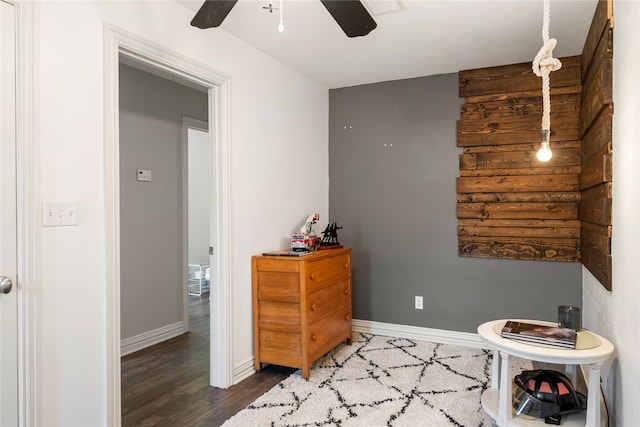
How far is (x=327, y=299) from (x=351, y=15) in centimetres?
201

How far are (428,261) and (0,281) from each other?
10.1ft

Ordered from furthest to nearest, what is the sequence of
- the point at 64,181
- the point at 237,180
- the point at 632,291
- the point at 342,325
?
the point at 342,325 → the point at 237,180 → the point at 64,181 → the point at 632,291

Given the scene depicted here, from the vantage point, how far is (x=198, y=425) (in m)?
2.29

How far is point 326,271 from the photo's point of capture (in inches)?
125

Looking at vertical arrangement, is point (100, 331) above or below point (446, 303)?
above

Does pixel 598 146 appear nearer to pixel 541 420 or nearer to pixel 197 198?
pixel 541 420

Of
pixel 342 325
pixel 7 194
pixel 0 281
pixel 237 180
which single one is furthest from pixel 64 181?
pixel 342 325

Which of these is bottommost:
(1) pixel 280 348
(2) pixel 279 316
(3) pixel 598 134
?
(1) pixel 280 348

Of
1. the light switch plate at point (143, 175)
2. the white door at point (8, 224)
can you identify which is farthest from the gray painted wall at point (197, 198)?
the white door at point (8, 224)

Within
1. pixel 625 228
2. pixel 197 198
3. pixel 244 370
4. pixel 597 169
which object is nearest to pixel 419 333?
pixel 244 370

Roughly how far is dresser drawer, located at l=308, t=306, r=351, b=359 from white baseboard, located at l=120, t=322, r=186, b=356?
1.62 m

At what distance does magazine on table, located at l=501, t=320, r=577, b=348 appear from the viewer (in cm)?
183

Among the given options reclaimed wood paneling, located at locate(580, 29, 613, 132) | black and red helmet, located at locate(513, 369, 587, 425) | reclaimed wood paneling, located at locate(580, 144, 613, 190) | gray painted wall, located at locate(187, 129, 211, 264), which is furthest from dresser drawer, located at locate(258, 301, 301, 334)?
gray painted wall, located at locate(187, 129, 211, 264)

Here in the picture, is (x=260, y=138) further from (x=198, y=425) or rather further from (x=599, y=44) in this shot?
(x=599, y=44)
